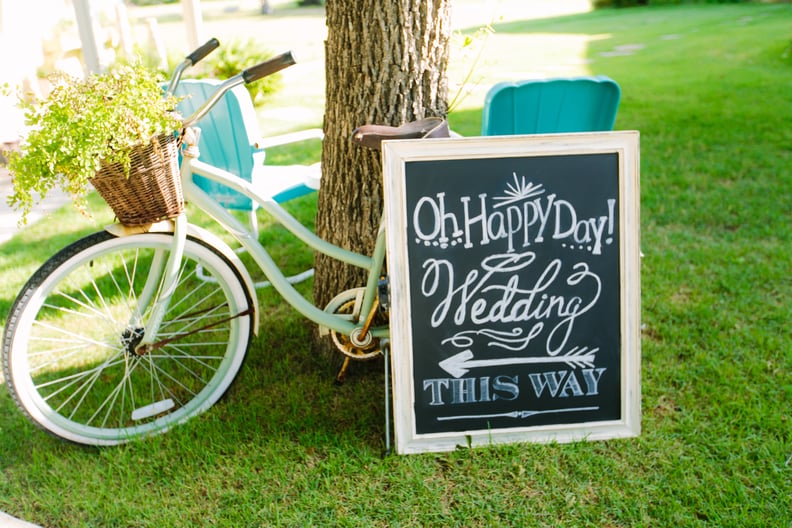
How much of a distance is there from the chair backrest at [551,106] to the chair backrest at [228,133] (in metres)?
1.02

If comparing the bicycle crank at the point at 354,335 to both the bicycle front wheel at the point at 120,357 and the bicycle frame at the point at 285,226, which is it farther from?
the bicycle front wheel at the point at 120,357

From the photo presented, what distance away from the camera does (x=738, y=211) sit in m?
4.09

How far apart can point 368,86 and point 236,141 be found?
3.00 feet

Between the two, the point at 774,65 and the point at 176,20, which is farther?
the point at 176,20

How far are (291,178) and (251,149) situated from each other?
0.34 meters

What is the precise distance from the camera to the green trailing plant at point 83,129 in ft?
6.32

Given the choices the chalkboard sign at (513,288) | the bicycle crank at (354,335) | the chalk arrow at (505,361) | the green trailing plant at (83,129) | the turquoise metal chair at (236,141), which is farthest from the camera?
the turquoise metal chair at (236,141)

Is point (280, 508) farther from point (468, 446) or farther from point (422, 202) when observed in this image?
point (422, 202)

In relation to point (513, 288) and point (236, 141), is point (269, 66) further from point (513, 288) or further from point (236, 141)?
point (236, 141)

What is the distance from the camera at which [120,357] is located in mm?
3014

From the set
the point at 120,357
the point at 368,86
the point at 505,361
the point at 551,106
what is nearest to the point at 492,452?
the point at 505,361

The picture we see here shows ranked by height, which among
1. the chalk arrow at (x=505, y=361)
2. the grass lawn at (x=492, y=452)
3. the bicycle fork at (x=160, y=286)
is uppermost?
the bicycle fork at (x=160, y=286)

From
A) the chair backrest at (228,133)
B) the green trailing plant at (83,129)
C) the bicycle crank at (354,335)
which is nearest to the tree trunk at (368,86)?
the bicycle crank at (354,335)

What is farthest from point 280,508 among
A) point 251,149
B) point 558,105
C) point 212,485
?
point 558,105
